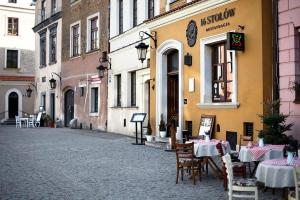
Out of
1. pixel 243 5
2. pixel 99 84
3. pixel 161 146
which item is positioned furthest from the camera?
pixel 99 84

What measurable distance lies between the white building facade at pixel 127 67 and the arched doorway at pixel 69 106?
668cm

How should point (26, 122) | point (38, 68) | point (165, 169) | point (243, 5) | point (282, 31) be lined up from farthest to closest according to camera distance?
point (38, 68)
point (26, 122)
point (243, 5)
point (282, 31)
point (165, 169)

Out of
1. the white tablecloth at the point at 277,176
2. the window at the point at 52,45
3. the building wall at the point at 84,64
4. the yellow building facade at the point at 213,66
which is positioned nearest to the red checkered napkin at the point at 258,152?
the white tablecloth at the point at 277,176

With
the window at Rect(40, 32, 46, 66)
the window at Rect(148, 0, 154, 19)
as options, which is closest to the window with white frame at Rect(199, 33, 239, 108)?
the window at Rect(148, 0, 154, 19)

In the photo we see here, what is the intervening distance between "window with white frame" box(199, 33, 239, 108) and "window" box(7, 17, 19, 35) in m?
30.3

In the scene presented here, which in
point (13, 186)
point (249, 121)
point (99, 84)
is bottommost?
point (13, 186)

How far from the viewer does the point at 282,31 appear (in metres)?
10.9

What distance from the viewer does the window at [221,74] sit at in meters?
12.8

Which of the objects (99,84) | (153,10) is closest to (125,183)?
(153,10)

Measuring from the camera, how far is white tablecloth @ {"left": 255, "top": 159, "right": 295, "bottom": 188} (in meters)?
6.41

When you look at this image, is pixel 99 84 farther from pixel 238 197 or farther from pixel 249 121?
pixel 238 197

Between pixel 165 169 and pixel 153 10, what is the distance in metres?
10.1

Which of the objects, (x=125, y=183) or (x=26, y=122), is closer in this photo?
(x=125, y=183)

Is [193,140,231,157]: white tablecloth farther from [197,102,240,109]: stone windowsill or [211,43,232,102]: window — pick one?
[211,43,232,102]: window
